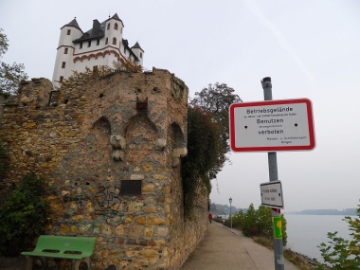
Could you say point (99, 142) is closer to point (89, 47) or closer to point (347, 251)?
point (347, 251)

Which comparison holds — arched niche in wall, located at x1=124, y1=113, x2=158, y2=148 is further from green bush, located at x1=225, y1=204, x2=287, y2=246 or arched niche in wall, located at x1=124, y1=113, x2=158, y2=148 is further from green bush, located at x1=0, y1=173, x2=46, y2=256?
green bush, located at x1=225, y1=204, x2=287, y2=246

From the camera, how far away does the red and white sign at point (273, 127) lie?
1929mm

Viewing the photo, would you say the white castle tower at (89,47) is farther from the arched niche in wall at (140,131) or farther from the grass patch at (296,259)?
the arched niche in wall at (140,131)

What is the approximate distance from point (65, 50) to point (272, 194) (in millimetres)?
41918

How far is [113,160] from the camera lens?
552 centimetres

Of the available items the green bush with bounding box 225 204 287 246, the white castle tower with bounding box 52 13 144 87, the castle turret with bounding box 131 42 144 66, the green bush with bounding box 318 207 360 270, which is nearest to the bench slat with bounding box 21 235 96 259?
the green bush with bounding box 318 207 360 270

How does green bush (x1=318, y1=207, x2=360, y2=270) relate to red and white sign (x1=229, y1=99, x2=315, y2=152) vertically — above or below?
below

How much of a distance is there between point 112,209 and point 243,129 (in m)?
4.06

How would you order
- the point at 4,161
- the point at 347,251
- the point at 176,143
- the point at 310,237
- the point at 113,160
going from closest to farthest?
the point at 347,251, the point at 113,160, the point at 176,143, the point at 4,161, the point at 310,237

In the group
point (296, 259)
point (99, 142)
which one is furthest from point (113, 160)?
point (296, 259)

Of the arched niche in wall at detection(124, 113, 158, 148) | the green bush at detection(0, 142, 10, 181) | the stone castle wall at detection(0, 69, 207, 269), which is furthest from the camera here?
the green bush at detection(0, 142, 10, 181)

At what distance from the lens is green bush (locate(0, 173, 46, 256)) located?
17.2 ft

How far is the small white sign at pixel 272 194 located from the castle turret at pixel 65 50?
3860 cm

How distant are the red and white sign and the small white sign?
291 millimetres
